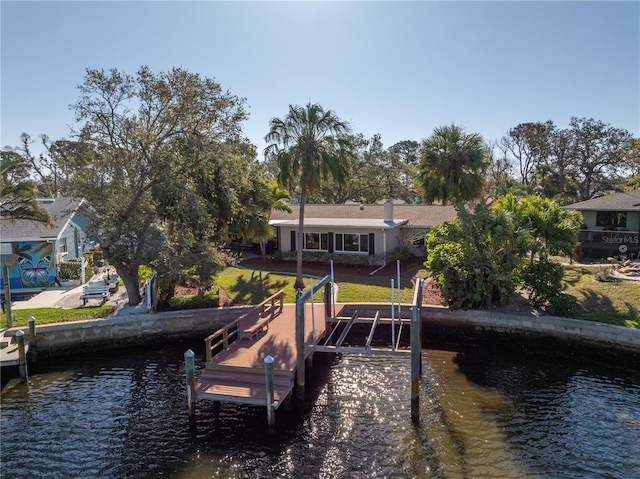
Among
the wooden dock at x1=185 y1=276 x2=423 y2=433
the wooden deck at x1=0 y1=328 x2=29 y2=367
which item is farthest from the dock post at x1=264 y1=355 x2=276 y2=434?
the wooden deck at x1=0 y1=328 x2=29 y2=367

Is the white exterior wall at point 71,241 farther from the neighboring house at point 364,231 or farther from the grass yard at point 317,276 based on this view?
the neighboring house at point 364,231

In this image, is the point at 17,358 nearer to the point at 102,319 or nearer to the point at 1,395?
the point at 1,395

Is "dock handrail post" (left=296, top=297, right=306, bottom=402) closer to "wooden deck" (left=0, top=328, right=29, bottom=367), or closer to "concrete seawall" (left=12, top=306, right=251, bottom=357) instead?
"concrete seawall" (left=12, top=306, right=251, bottom=357)

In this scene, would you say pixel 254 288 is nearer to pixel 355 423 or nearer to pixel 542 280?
pixel 355 423

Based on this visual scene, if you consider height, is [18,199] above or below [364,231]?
above

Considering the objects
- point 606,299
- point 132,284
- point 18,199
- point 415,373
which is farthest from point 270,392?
point 18,199

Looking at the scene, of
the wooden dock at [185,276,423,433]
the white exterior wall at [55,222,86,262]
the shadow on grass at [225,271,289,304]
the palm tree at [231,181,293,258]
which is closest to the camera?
the wooden dock at [185,276,423,433]
